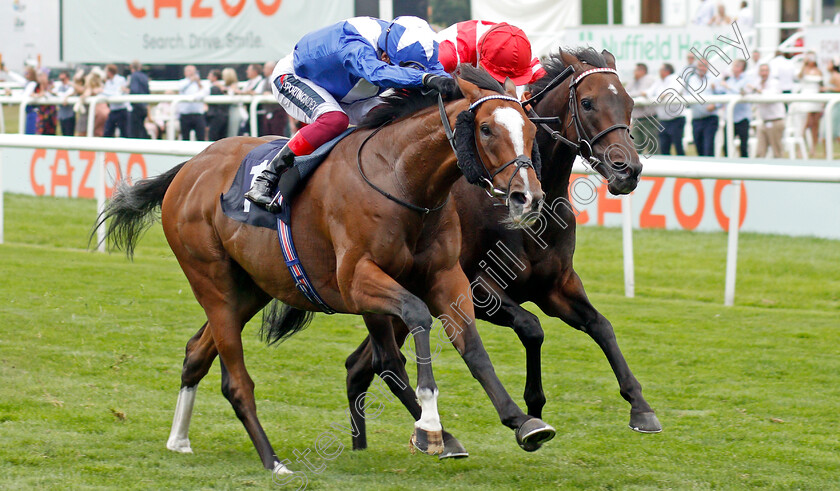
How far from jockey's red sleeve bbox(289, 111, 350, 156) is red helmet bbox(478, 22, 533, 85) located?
0.61m

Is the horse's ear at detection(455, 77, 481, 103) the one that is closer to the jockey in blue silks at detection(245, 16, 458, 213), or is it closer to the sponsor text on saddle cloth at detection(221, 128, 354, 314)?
the jockey in blue silks at detection(245, 16, 458, 213)

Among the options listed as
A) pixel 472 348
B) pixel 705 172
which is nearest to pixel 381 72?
pixel 472 348

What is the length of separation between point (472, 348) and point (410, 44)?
1152mm

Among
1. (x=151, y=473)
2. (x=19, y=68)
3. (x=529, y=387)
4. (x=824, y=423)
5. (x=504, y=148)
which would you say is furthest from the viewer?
(x=19, y=68)

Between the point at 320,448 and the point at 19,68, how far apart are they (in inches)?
776

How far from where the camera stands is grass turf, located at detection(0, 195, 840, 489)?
4180mm

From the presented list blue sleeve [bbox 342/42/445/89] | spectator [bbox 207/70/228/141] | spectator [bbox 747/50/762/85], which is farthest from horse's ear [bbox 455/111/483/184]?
spectator [bbox 207/70/228/141]

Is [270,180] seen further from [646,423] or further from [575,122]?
[646,423]

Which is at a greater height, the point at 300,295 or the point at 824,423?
the point at 300,295

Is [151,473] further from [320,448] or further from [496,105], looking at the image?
[496,105]

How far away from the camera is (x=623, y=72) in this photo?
1307cm

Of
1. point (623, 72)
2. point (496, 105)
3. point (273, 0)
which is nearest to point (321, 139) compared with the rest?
point (496, 105)

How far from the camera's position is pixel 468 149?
356 centimetres

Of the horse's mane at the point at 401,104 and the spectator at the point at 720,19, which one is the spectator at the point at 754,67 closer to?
the spectator at the point at 720,19
